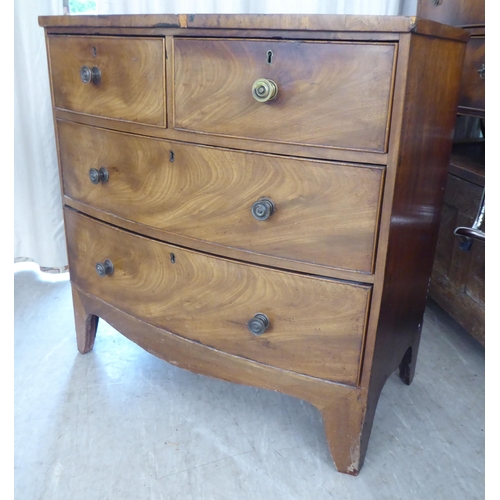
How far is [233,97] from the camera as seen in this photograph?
1015 millimetres

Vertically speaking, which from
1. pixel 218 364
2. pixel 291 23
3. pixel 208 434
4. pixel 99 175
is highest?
pixel 291 23

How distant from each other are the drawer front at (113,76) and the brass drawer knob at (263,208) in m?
0.29

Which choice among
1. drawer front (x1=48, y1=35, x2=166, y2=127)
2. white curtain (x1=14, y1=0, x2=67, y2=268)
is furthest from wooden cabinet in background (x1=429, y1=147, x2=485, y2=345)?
white curtain (x1=14, y1=0, x2=67, y2=268)

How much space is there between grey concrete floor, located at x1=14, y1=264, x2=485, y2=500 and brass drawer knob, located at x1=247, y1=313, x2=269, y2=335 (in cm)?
34

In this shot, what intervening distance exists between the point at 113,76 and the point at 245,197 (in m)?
0.43

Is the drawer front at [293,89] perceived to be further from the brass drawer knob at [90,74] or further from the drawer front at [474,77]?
the drawer front at [474,77]

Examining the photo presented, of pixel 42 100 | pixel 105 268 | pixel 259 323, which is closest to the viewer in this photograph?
pixel 259 323

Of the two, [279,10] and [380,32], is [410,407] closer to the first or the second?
[380,32]

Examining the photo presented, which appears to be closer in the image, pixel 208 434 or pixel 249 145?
pixel 249 145

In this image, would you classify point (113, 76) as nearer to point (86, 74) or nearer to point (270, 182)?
point (86, 74)

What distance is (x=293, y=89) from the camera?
3.12ft

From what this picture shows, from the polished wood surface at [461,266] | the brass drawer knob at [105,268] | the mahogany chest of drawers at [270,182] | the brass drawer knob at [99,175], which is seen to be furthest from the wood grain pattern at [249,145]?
the polished wood surface at [461,266]

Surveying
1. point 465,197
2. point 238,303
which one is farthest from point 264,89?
point 465,197
